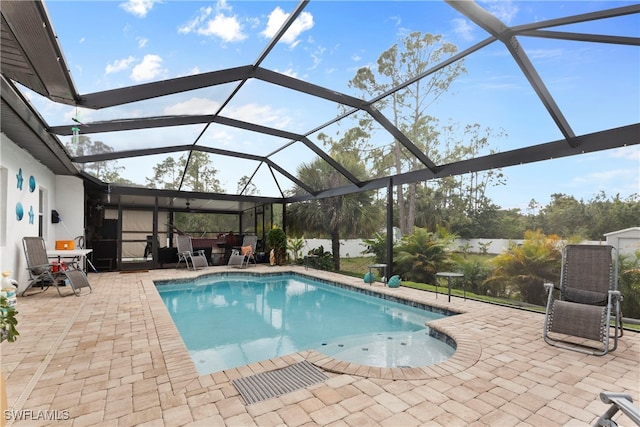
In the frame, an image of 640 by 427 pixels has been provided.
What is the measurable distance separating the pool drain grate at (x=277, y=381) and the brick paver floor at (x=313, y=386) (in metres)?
0.08

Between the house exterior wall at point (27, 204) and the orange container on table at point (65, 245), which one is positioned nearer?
the house exterior wall at point (27, 204)

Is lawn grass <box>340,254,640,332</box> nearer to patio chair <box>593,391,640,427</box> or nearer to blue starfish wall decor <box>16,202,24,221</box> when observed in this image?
patio chair <box>593,391,640,427</box>

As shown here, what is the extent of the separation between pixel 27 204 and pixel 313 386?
24.6 feet

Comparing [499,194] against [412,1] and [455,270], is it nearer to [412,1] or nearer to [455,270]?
[455,270]

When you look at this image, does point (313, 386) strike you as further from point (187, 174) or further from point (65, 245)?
point (187, 174)

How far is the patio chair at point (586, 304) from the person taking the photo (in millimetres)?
3570

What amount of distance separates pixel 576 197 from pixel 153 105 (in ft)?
34.4

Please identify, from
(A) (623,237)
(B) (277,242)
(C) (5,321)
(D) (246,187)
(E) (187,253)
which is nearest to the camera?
(C) (5,321)

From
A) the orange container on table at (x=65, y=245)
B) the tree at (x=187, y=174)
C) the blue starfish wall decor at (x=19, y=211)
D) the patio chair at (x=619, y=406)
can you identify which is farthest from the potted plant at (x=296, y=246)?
the patio chair at (x=619, y=406)

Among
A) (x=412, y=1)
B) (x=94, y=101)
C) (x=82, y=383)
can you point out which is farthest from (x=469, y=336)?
(x=94, y=101)

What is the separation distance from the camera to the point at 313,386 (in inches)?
108

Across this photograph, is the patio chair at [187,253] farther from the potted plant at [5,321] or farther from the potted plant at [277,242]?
the potted plant at [5,321]

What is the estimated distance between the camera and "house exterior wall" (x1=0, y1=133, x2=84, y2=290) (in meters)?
5.68

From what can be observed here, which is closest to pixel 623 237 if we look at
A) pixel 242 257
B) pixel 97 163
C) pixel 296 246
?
pixel 296 246
